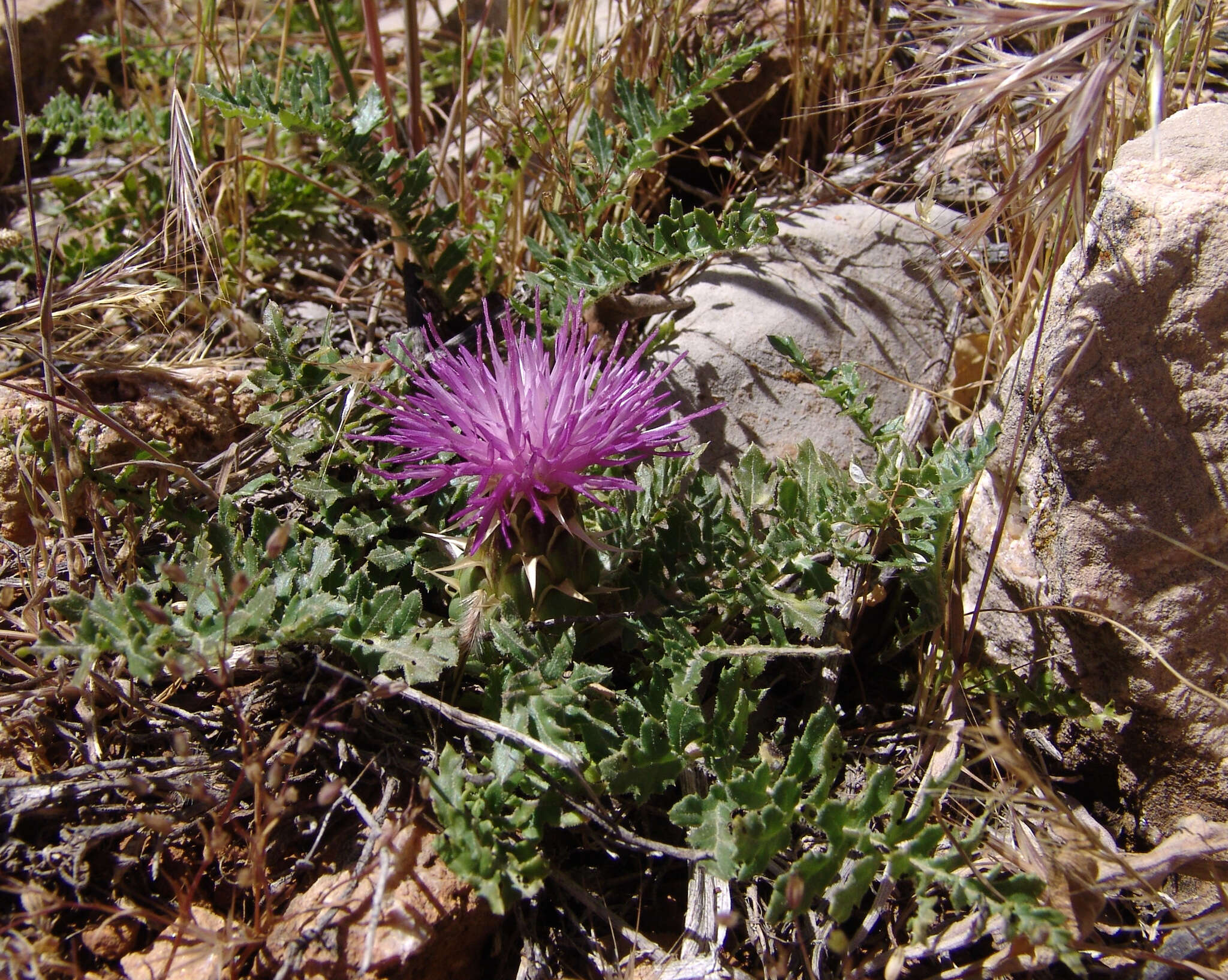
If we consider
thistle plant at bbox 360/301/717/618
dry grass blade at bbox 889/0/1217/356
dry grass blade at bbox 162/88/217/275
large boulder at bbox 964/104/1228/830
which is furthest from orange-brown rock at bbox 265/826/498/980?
dry grass blade at bbox 889/0/1217/356

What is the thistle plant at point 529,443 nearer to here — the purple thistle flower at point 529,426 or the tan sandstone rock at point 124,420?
the purple thistle flower at point 529,426

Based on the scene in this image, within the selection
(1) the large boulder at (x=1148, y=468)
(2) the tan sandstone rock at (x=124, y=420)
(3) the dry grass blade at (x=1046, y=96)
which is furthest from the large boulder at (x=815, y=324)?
(2) the tan sandstone rock at (x=124, y=420)

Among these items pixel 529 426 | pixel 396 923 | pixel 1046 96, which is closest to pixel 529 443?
pixel 529 426

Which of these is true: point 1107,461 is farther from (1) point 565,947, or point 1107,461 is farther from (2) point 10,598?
(2) point 10,598

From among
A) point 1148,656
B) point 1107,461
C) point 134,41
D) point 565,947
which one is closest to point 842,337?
point 1107,461

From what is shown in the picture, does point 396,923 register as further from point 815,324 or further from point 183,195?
point 815,324

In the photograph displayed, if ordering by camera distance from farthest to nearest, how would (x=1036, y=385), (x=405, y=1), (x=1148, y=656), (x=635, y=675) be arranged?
(x=405, y=1), (x=635, y=675), (x=1036, y=385), (x=1148, y=656)
